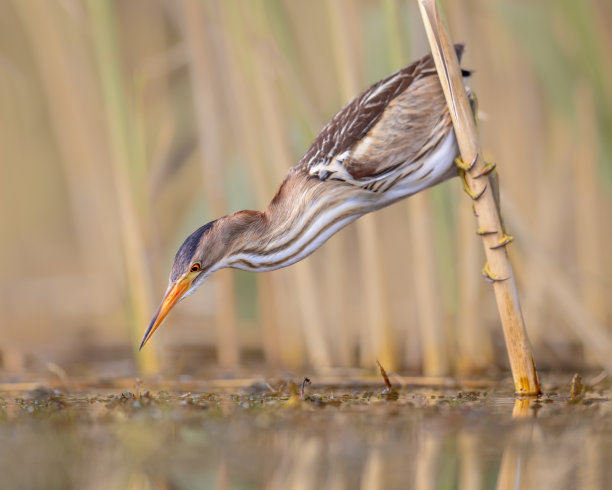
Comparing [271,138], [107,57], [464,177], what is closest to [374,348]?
[271,138]

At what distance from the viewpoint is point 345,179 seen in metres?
2.47

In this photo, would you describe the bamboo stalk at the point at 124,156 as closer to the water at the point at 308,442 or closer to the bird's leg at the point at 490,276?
the water at the point at 308,442

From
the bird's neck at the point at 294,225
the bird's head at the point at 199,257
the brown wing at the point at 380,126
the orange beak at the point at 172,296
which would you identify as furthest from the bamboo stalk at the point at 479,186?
the orange beak at the point at 172,296

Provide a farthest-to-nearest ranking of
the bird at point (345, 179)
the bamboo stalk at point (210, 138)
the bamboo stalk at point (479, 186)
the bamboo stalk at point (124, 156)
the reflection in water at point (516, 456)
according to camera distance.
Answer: the bamboo stalk at point (210, 138) < the bamboo stalk at point (124, 156) < the bird at point (345, 179) < the bamboo stalk at point (479, 186) < the reflection in water at point (516, 456)

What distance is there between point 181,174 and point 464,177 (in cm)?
292

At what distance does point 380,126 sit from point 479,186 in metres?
0.40

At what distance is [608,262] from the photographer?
163 inches

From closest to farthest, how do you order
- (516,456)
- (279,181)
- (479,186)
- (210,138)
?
(516,456), (479,186), (279,181), (210,138)

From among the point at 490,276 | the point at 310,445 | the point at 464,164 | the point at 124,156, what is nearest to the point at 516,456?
the point at 310,445

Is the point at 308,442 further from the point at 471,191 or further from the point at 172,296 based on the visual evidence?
the point at 471,191

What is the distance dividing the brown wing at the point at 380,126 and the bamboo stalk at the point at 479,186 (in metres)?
0.27

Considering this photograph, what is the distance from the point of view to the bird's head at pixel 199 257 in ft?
7.54

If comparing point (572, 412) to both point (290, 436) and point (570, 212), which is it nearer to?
point (290, 436)

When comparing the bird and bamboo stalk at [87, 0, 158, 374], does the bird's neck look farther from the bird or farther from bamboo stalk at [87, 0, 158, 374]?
bamboo stalk at [87, 0, 158, 374]
